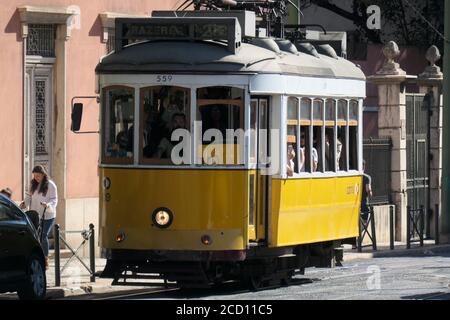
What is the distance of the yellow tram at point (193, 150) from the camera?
71.2 feet

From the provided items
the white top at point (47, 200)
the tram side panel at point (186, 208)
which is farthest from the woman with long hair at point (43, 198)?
the tram side panel at point (186, 208)

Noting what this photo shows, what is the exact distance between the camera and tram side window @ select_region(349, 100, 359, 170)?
2530cm

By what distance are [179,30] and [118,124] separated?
1.51m

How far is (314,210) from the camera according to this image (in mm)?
23859

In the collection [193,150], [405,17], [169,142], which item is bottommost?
[193,150]

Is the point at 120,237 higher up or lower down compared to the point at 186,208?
lower down

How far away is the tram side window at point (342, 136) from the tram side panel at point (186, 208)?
3308mm

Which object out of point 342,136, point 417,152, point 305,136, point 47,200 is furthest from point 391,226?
point 305,136

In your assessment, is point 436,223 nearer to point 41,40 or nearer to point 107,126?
point 41,40

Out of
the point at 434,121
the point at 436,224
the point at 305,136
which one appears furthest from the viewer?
the point at 434,121

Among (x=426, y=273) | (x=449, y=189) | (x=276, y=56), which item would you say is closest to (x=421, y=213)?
(x=449, y=189)

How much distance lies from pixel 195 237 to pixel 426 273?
254 inches

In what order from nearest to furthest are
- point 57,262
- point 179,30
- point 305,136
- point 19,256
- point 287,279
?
point 19,256 < point 179,30 < point 305,136 < point 57,262 < point 287,279

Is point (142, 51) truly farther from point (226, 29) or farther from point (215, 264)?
point (215, 264)
